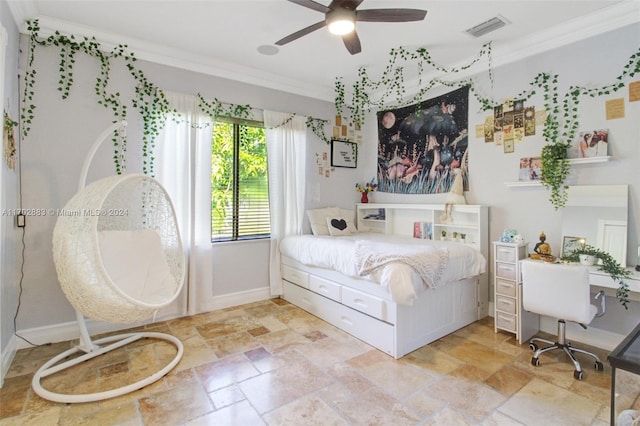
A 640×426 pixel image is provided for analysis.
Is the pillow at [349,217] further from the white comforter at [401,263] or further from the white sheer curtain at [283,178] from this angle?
the white comforter at [401,263]

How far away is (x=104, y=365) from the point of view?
2391 millimetres

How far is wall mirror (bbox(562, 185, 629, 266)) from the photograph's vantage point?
2510mm

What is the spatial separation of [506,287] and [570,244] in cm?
64

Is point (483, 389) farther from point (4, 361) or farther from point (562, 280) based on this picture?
point (4, 361)

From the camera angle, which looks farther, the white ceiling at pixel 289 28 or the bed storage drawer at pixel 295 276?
the bed storage drawer at pixel 295 276

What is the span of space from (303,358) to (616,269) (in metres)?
2.39

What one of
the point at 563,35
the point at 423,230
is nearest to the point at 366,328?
the point at 423,230

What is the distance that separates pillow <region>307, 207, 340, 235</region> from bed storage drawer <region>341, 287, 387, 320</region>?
1.22 metres

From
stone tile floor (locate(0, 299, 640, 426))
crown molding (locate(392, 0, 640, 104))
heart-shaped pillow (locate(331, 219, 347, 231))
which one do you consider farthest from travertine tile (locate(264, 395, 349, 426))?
crown molding (locate(392, 0, 640, 104))

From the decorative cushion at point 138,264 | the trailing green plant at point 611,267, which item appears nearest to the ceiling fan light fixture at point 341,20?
the decorative cushion at point 138,264

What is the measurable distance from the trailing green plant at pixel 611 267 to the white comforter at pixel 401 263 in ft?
2.42

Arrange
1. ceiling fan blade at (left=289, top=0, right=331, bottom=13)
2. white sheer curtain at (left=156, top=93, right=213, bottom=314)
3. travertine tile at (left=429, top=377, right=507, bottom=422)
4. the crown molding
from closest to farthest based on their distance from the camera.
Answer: travertine tile at (left=429, top=377, right=507, bottom=422) < ceiling fan blade at (left=289, top=0, right=331, bottom=13) < the crown molding < white sheer curtain at (left=156, top=93, right=213, bottom=314)

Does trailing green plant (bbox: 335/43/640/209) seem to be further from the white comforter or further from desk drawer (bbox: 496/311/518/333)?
desk drawer (bbox: 496/311/518/333)

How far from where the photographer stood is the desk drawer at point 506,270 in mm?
2867
